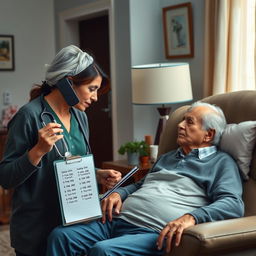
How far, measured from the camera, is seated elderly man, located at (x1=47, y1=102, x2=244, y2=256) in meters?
1.81

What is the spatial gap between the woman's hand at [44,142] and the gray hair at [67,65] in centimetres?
24

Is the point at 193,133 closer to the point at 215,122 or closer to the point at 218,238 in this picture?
the point at 215,122

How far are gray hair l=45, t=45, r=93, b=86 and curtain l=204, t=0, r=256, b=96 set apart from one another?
63.6 inches

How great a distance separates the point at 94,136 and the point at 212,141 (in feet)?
9.44

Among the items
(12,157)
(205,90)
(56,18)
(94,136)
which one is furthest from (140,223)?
(56,18)

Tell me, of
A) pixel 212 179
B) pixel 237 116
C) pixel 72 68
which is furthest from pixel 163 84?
pixel 72 68

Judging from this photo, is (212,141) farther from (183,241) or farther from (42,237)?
(42,237)

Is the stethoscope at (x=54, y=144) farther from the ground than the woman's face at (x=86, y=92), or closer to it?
closer to it

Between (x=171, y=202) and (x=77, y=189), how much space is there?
A: 408mm

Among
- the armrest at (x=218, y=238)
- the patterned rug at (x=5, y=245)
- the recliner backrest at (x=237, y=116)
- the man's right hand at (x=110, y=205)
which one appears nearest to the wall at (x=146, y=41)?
the patterned rug at (x=5, y=245)

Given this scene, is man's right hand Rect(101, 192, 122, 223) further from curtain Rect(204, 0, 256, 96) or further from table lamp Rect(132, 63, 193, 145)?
curtain Rect(204, 0, 256, 96)

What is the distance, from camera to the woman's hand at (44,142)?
1685mm

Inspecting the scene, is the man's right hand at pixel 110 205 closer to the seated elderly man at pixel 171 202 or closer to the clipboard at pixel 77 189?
the seated elderly man at pixel 171 202

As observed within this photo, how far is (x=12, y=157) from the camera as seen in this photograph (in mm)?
1809
